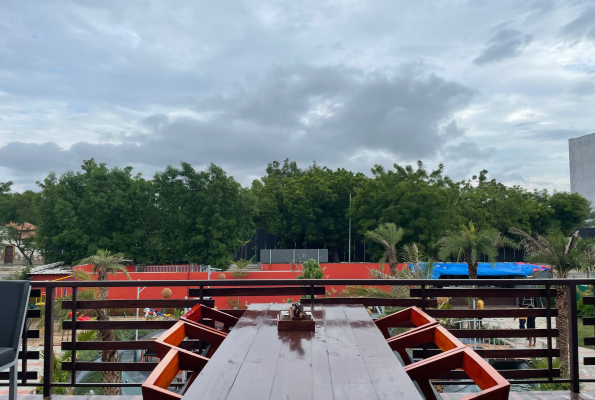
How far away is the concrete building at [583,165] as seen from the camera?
55500mm

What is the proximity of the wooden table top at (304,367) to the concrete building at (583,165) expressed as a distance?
64.8 metres

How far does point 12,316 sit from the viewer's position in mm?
2633

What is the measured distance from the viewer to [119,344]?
3055 millimetres

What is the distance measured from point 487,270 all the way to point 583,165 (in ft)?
159

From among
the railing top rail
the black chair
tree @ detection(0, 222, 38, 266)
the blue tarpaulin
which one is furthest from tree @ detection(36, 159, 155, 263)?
the black chair

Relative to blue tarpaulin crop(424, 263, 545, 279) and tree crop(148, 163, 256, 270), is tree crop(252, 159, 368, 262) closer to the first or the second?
tree crop(148, 163, 256, 270)

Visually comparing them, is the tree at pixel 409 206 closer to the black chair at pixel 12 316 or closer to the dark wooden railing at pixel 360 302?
the dark wooden railing at pixel 360 302

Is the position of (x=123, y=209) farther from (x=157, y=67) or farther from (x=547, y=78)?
(x=547, y=78)

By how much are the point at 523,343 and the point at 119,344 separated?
15.5 meters

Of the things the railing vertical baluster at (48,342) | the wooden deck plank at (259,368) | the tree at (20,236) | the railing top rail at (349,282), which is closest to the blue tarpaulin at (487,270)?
the railing top rail at (349,282)

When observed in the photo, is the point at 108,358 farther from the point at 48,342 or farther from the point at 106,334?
the point at 48,342

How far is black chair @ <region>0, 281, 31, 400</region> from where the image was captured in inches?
103

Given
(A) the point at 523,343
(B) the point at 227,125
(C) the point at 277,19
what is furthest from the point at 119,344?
(B) the point at 227,125

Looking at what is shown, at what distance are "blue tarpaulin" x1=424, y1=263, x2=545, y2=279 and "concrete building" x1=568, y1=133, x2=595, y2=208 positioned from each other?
45455mm
